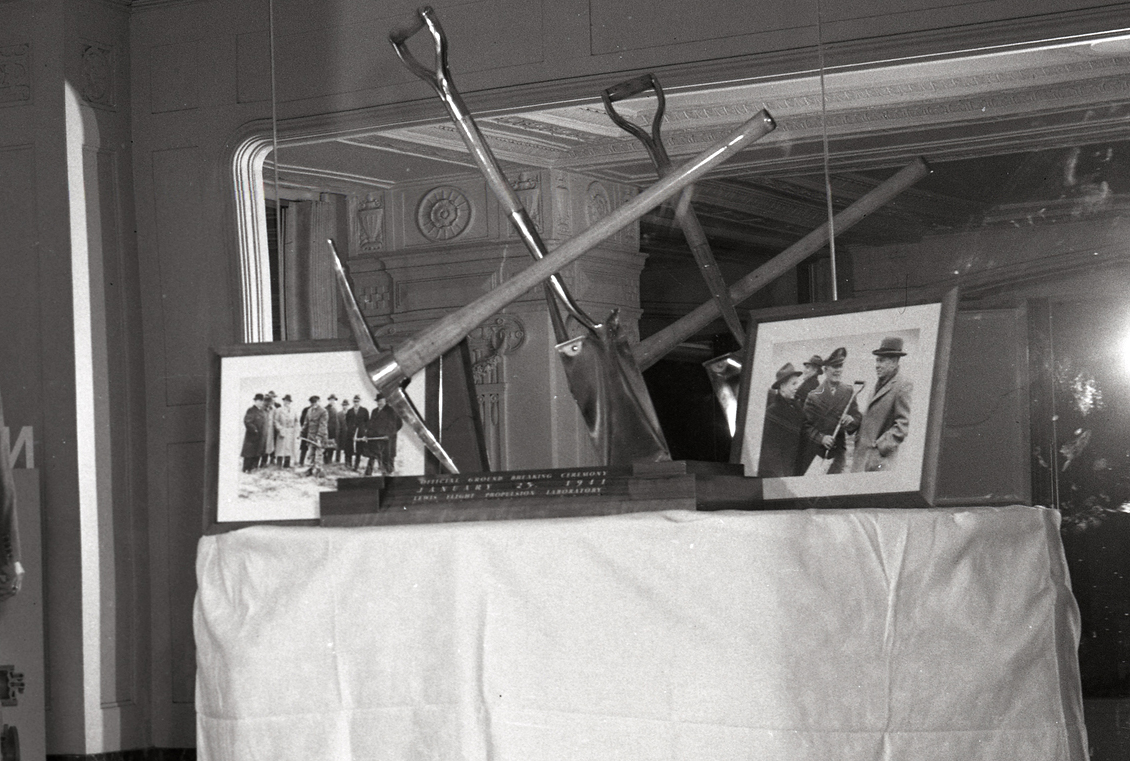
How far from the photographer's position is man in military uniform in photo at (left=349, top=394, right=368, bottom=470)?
193 centimetres

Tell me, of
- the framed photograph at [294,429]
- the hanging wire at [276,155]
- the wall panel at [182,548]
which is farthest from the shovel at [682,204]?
the wall panel at [182,548]

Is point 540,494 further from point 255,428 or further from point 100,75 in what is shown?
point 100,75

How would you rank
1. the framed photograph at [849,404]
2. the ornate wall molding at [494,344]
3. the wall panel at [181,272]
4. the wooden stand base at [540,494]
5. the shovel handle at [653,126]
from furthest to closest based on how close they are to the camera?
1. the wall panel at [181,272]
2. the ornate wall molding at [494,344]
3. the shovel handle at [653,126]
4. the framed photograph at [849,404]
5. the wooden stand base at [540,494]

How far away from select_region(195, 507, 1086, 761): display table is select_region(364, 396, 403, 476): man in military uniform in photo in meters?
0.40

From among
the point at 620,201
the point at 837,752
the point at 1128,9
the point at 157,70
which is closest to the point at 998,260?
the point at 1128,9

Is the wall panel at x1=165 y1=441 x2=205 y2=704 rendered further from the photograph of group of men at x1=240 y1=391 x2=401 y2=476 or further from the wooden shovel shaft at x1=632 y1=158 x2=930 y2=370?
the wooden shovel shaft at x1=632 y1=158 x2=930 y2=370

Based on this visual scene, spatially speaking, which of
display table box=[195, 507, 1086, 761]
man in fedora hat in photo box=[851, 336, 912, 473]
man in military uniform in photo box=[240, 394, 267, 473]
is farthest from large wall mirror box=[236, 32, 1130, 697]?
display table box=[195, 507, 1086, 761]

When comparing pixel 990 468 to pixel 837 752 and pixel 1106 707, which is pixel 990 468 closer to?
pixel 1106 707

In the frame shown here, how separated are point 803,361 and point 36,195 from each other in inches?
80.3

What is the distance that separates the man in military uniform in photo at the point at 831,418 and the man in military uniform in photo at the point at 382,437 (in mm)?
575

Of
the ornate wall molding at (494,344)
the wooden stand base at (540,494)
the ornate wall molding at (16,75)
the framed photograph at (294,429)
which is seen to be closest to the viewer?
the wooden stand base at (540,494)

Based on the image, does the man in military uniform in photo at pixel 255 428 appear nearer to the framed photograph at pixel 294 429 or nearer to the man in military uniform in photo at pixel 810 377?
the framed photograph at pixel 294 429

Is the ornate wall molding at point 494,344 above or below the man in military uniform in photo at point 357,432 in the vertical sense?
above

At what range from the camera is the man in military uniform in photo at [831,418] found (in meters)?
1.72
